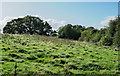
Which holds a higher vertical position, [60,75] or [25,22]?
[25,22]

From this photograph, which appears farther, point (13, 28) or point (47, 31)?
point (47, 31)

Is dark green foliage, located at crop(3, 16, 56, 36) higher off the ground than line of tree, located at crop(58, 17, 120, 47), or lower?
higher

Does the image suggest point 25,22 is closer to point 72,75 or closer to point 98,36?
point 98,36

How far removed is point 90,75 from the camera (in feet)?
22.2

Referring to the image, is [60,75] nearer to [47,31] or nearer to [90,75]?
[90,75]

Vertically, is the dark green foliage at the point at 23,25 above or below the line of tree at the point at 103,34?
above

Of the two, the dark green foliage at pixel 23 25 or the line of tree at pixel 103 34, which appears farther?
the dark green foliage at pixel 23 25

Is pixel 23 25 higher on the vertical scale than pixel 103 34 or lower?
higher

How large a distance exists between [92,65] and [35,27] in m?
28.7

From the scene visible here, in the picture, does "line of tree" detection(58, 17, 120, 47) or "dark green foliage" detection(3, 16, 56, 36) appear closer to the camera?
"line of tree" detection(58, 17, 120, 47)

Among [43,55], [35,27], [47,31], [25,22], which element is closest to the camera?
[43,55]

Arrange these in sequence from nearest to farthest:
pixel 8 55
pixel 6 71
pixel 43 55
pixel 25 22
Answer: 1. pixel 6 71
2. pixel 8 55
3. pixel 43 55
4. pixel 25 22

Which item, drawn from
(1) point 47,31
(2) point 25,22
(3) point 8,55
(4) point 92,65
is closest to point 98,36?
(1) point 47,31

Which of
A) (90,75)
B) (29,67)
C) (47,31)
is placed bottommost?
(90,75)
